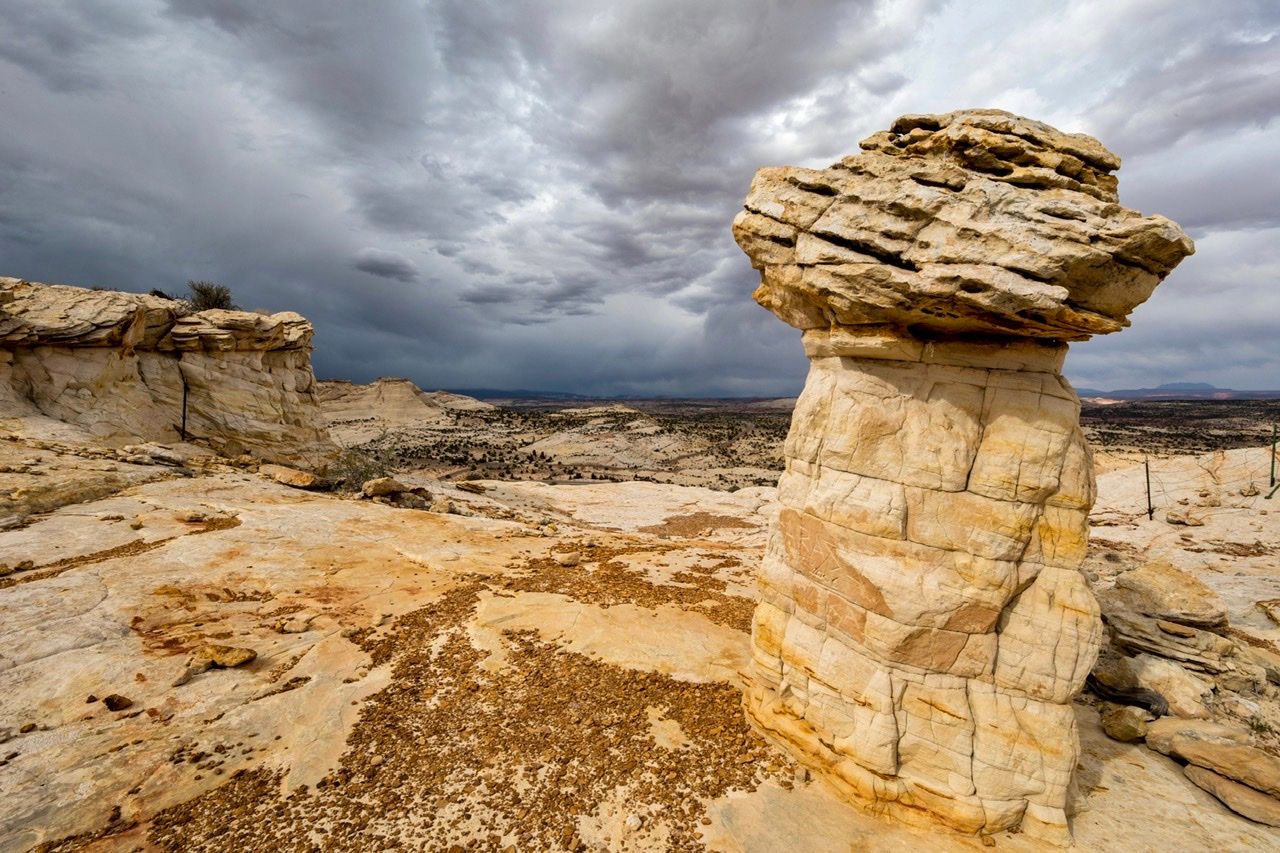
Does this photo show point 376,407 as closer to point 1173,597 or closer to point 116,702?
point 116,702

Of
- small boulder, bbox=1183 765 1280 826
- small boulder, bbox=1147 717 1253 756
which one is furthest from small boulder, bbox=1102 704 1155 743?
small boulder, bbox=1183 765 1280 826

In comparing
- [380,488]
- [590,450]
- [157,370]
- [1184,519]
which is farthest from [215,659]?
[590,450]

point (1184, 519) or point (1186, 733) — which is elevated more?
point (1186, 733)

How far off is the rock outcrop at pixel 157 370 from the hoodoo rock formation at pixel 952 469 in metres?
29.5

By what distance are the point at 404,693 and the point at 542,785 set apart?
335 cm

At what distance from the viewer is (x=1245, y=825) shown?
7.40 meters

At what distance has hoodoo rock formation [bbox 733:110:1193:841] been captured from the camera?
22.2 ft

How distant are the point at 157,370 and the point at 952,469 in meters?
33.9

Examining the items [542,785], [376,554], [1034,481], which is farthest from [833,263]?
[376,554]

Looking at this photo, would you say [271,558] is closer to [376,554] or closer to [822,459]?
[376,554]

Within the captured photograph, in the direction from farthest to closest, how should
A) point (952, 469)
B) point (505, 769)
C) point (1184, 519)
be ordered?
point (1184, 519) → point (505, 769) → point (952, 469)

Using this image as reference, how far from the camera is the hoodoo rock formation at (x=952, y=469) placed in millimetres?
6781

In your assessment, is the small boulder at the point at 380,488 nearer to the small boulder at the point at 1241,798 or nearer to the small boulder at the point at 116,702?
the small boulder at the point at 116,702

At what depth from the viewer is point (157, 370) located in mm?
26078
